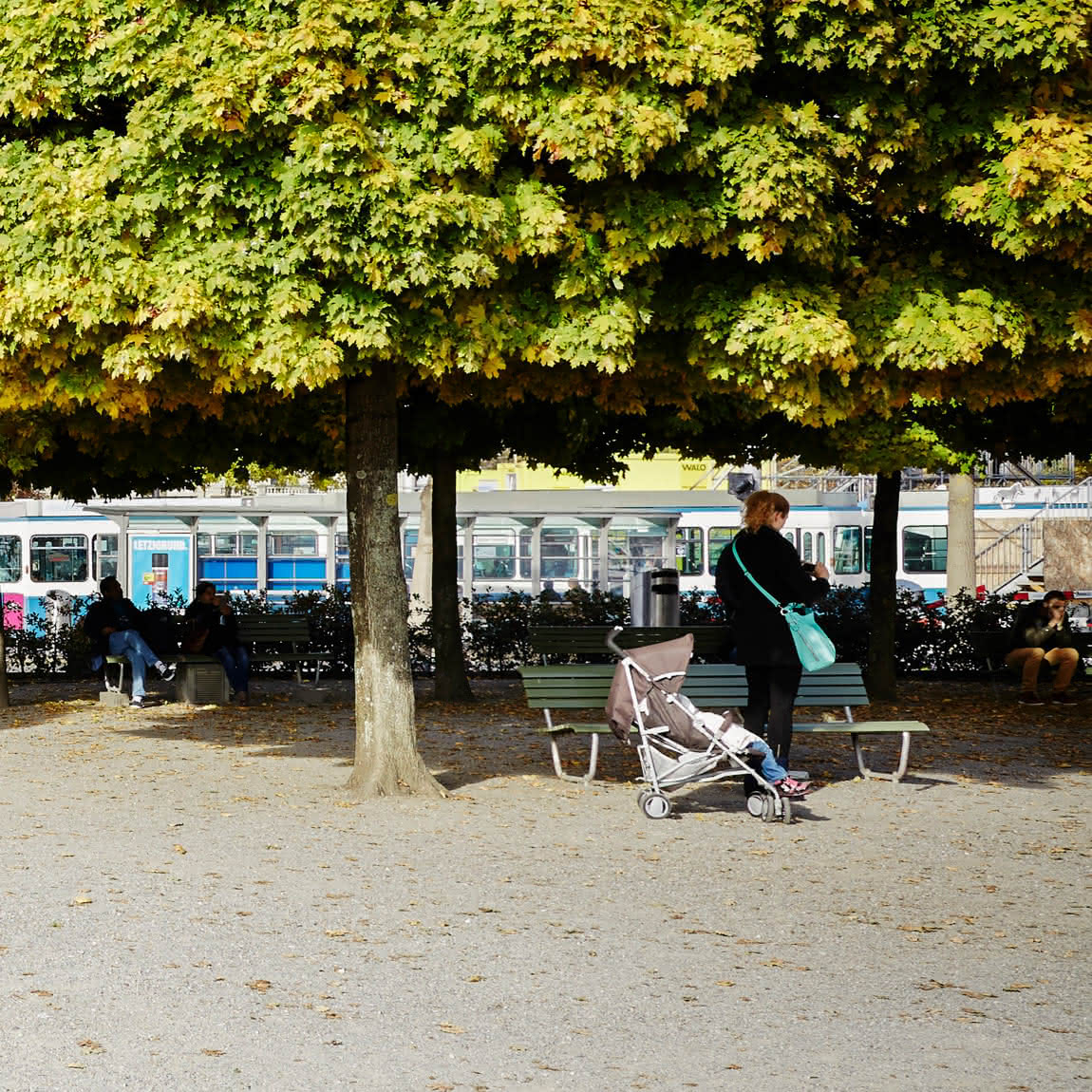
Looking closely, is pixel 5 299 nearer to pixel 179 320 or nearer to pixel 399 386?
pixel 179 320

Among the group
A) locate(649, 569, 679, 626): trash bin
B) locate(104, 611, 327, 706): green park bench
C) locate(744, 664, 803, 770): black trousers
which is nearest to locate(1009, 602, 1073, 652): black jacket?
Result: locate(649, 569, 679, 626): trash bin

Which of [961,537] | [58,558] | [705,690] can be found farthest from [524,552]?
[705,690]

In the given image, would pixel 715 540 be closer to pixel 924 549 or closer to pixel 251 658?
pixel 924 549

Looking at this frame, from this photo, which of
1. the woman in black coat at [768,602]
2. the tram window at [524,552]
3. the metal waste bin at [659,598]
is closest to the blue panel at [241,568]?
the tram window at [524,552]

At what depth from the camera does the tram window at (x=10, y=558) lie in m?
33.9

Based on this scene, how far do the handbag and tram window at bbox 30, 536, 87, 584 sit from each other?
82.4 ft

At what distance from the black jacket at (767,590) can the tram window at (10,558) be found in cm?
2586

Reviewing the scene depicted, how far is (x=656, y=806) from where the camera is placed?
10039 mm

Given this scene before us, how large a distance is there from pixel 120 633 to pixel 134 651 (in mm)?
241

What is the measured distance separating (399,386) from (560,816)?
305cm

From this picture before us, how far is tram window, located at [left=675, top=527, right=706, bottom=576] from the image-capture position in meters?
31.8

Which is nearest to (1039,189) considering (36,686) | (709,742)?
(709,742)

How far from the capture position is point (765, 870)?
842 cm

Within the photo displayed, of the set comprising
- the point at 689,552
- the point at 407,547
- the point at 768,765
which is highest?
the point at 407,547
